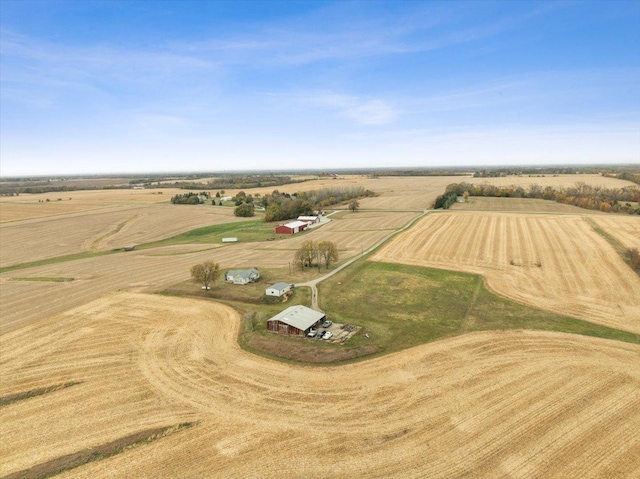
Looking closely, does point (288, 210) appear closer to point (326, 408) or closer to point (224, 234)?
point (224, 234)

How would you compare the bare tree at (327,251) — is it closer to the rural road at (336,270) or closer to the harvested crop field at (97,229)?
the rural road at (336,270)

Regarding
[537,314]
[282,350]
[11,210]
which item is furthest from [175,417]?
[11,210]

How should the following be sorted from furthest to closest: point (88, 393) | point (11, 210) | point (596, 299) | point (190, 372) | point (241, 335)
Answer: point (11, 210) < point (596, 299) < point (241, 335) < point (190, 372) < point (88, 393)

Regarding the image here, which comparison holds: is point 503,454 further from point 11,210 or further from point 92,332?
point 11,210

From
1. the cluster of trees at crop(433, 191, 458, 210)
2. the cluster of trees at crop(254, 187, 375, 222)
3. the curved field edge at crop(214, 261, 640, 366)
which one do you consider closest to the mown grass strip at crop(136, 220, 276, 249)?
the cluster of trees at crop(254, 187, 375, 222)

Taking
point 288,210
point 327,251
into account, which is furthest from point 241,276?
point 288,210

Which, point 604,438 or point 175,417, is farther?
point 175,417
